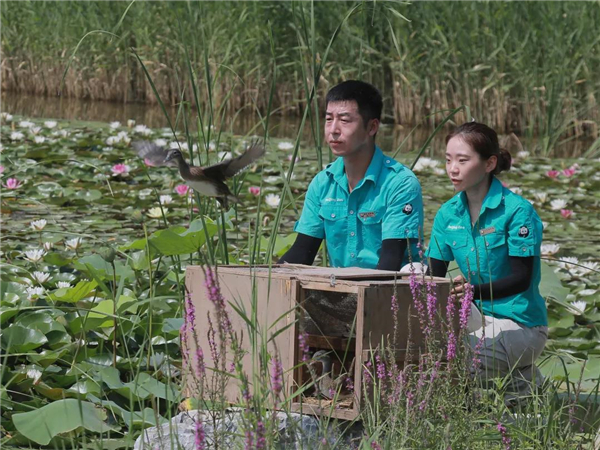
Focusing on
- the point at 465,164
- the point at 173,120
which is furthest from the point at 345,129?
the point at 173,120

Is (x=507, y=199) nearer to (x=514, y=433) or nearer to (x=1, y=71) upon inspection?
(x=514, y=433)

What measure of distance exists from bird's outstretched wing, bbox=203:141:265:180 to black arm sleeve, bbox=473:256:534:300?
0.65 meters

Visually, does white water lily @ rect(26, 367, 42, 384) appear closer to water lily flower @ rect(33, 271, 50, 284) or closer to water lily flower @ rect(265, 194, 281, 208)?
water lily flower @ rect(33, 271, 50, 284)

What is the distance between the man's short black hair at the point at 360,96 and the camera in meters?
2.57

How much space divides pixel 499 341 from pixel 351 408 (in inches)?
19.6

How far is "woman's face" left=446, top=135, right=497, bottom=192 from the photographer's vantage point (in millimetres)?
2459

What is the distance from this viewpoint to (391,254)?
2451 millimetres

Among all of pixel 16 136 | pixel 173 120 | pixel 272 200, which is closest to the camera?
pixel 272 200

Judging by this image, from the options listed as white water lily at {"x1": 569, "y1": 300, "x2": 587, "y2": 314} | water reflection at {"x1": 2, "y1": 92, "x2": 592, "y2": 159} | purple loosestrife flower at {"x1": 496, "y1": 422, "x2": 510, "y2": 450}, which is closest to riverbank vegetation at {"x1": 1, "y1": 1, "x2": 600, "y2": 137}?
water reflection at {"x1": 2, "y1": 92, "x2": 592, "y2": 159}

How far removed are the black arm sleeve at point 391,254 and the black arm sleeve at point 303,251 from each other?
25 cm

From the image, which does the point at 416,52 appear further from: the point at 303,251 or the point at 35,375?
the point at 35,375

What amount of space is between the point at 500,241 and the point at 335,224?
0.46 meters

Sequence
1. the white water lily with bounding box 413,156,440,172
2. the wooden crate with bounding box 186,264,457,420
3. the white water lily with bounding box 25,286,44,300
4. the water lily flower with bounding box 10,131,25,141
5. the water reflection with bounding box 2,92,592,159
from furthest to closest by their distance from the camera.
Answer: the water reflection with bounding box 2,92,592,159 → the water lily flower with bounding box 10,131,25,141 → the white water lily with bounding box 413,156,440,172 → the white water lily with bounding box 25,286,44,300 → the wooden crate with bounding box 186,264,457,420

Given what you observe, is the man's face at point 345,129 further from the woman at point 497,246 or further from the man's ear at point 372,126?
the woman at point 497,246
